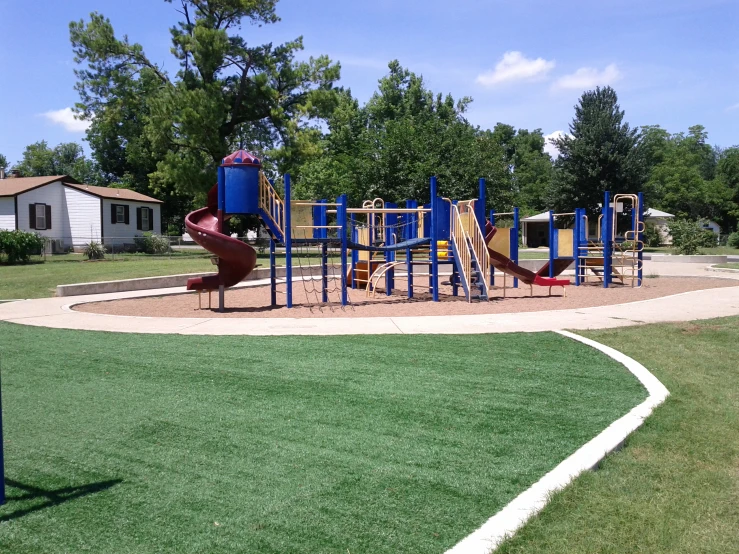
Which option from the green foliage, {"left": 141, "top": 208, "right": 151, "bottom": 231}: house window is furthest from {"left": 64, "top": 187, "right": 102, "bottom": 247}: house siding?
the green foliage

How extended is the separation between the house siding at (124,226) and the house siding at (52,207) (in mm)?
2237

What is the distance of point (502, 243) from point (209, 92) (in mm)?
23866

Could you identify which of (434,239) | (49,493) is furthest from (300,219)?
(49,493)

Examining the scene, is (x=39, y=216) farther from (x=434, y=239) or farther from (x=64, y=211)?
(x=434, y=239)

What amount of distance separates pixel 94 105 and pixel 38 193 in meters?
6.82

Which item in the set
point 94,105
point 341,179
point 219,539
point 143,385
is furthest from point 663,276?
point 94,105

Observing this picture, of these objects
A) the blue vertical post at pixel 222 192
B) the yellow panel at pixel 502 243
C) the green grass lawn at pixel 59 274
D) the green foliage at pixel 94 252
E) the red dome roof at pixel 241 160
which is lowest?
the green grass lawn at pixel 59 274

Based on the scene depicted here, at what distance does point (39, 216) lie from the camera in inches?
1529

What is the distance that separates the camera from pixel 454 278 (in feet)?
58.6

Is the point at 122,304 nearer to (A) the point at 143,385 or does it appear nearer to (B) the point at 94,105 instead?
(A) the point at 143,385

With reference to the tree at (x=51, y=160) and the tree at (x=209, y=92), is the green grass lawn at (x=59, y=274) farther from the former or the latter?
the tree at (x=51, y=160)

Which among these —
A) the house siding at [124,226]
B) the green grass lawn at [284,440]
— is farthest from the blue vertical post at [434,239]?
the house siding at [124,226]

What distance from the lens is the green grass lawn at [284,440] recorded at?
3750 millimetres

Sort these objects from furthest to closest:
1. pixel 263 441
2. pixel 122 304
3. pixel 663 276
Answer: pixel 663 276, pixel 122 304, pixel 263 441
